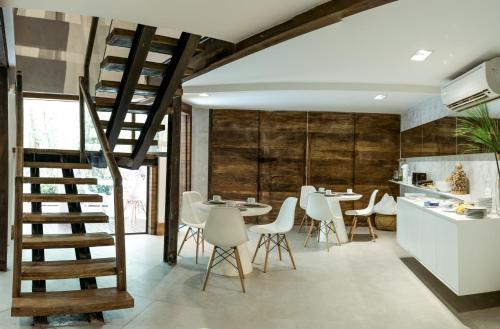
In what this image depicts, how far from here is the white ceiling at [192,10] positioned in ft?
10.0

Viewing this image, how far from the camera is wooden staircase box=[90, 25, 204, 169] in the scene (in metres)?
4.04

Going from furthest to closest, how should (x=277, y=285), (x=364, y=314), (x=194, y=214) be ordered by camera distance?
(x=194, y=214)
(x=277, y=285)
(x=364, y=314)

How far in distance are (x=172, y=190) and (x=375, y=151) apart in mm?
5188

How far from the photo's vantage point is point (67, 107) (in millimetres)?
6992

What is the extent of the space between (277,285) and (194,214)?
5.83ft

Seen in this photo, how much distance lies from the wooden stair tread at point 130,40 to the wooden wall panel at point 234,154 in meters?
4.32

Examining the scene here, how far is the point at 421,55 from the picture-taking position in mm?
4555

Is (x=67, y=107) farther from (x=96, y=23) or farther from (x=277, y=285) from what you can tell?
(x=277, y=285)

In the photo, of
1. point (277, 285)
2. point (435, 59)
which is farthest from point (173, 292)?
point (435, 59)

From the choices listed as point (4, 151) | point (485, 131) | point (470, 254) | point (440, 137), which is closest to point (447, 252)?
point (470, 254)

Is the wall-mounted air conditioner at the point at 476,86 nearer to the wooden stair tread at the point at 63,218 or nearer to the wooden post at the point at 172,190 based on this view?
the wooden post at the point at 172,190

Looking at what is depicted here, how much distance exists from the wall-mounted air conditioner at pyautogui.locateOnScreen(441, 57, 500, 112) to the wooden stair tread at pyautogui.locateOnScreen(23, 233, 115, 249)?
419 centimetres

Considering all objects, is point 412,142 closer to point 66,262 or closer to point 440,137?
point 440,137

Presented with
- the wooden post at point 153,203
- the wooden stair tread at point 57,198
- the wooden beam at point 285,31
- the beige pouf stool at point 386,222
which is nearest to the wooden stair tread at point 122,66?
the wooden beam at point 285,31
